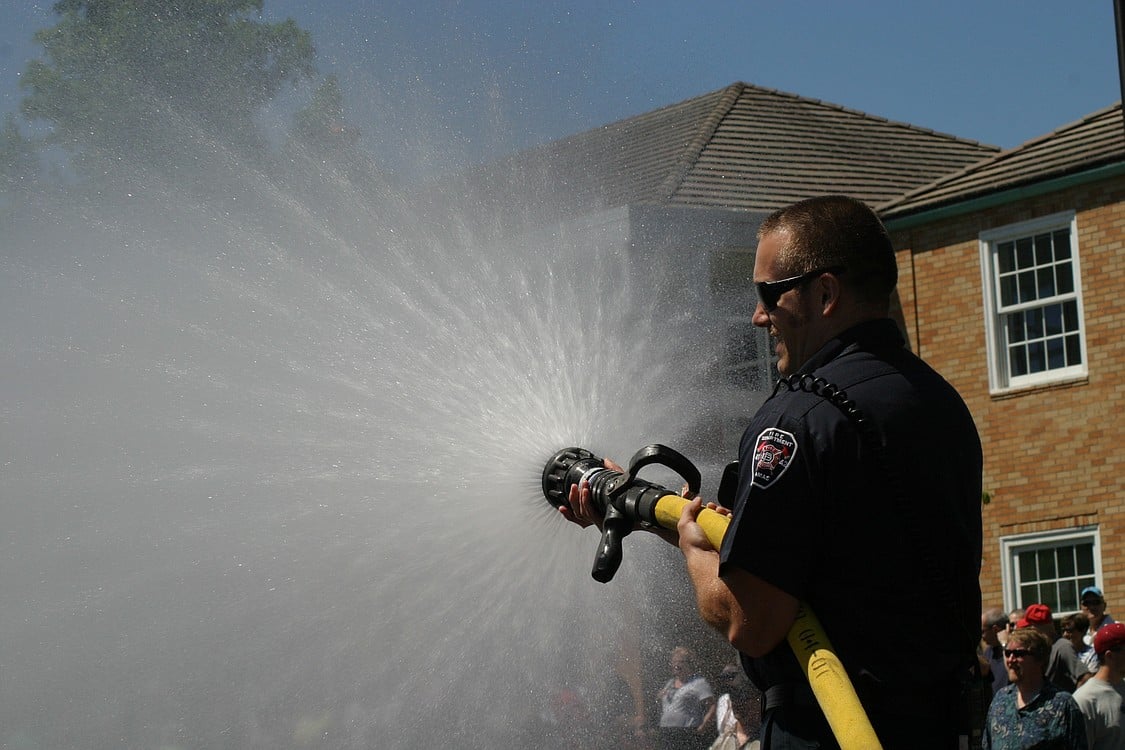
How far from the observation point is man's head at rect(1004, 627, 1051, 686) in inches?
320

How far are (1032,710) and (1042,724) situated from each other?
12 centimetres

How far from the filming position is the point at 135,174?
27.0 feet

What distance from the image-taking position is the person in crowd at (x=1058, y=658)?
10.0 m

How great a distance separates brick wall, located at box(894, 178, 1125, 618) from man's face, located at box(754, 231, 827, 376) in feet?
49.0

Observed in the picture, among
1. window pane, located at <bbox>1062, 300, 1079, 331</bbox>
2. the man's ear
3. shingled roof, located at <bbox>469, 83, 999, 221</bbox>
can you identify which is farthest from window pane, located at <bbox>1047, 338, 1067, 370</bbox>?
the man's ear

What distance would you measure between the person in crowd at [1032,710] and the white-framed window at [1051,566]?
9451mm

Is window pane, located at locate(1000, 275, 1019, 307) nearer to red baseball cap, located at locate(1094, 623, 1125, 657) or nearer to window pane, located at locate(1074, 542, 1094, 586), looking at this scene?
window pane, located at locate(1074, 542, 1094, 586)

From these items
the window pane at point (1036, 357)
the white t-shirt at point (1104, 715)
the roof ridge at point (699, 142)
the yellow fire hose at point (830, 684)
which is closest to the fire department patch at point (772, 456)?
the yellow fire hose at point (830, 684)

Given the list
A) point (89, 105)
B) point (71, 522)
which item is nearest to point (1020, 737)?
point (71, 522)

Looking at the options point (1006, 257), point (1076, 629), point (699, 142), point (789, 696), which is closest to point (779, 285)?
point (789, 696)

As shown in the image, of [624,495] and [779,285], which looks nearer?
[779,285]

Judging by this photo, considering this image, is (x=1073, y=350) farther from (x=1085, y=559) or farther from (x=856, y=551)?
(x=856, y=551)

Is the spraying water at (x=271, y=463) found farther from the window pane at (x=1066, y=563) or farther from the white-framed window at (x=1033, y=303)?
the white-framed window at (x=1033, y=303)

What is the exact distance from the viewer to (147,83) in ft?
27.9
